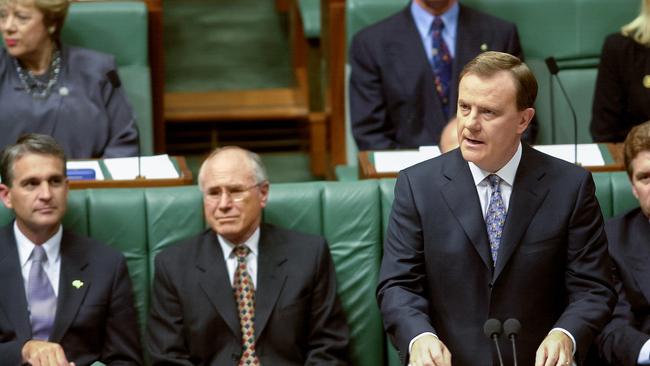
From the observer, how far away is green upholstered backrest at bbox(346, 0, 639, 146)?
4164 mm

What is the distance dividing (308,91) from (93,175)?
181cm

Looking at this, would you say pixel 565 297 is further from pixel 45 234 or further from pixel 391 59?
pixel 391 59

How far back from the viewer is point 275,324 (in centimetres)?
294

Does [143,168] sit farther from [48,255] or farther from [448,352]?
[448,352]

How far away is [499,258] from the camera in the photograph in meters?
2.52

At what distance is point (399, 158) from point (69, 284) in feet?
3.09

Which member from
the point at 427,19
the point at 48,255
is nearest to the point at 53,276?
the point at 48,255

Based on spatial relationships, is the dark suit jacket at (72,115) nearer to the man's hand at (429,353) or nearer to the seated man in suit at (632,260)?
the seated man in suit at (632,260)

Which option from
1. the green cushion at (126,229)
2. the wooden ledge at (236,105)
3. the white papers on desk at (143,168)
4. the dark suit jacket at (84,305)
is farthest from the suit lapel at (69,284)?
the wooden ledge at (236,105)

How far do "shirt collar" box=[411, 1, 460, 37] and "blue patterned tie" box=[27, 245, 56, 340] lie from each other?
149 cm

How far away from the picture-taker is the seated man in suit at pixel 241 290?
293cm

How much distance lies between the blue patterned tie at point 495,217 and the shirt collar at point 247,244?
67cm

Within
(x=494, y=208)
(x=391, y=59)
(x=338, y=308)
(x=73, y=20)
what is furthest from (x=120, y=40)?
(x=494, y=208)

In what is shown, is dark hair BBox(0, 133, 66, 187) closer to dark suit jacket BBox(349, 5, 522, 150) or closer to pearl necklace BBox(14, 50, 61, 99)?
pearl necklace BBox(14, 50, 61, 99)
